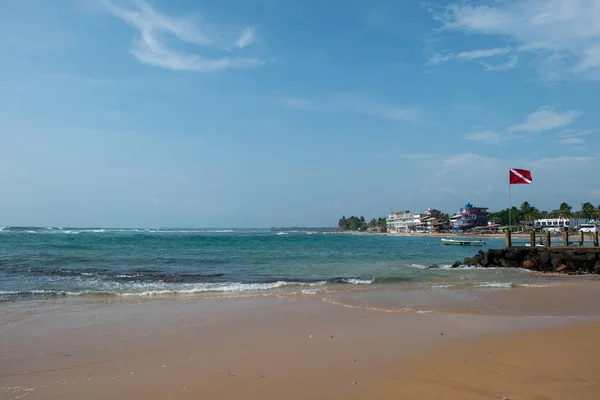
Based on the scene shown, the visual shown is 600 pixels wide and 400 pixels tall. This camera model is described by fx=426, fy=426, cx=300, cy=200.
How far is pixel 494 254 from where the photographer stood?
30.8 meters

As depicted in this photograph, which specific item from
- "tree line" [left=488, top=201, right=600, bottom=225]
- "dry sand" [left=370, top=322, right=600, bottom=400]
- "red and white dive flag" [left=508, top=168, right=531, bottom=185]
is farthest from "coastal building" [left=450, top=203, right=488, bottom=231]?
"dry sand" [left=370, top=322, right=600, bottom=400]

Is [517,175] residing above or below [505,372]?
above

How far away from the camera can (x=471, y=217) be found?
150500 mm

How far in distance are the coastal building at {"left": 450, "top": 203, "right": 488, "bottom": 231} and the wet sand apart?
147m

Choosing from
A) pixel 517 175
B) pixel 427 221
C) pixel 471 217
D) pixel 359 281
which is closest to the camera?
pixel 359 281

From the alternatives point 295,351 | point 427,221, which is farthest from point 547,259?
point 427,221

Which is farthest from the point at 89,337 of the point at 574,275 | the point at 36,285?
the point at 574,275

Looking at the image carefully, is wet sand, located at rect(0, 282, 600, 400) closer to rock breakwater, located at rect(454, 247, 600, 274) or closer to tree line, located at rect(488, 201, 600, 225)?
rock breakwater, located at rect(454, 247, 600, 274)

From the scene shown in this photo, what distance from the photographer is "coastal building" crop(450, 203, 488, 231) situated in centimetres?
15062

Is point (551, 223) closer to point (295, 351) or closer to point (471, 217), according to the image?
point (471, 217)

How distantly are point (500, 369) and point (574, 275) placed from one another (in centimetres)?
2254

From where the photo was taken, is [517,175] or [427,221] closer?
[517,175]

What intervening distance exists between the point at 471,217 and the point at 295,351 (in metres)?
155

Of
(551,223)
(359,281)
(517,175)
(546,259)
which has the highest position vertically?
(517,175)
